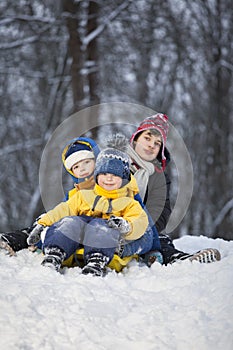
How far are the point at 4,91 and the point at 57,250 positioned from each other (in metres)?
7.14

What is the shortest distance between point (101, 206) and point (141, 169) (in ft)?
2.10

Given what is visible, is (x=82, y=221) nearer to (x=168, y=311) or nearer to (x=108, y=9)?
(x=168, y=311)

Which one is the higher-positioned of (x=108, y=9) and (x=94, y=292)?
(x=108, y=9)

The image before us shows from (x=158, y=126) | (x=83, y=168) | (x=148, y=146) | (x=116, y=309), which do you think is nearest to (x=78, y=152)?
(x=83, y=168)

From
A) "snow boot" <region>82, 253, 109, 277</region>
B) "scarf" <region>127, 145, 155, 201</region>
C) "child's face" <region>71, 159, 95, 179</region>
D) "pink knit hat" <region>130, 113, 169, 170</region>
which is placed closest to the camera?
"snow boot" <region>82, 253, 109, 277</region>

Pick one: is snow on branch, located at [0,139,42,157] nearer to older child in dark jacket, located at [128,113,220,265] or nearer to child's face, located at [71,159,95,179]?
older child in dark jacket, located at [128,113,220,265]

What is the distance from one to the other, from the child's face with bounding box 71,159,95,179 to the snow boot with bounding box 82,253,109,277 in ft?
2.19

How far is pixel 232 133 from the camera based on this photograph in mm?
8828

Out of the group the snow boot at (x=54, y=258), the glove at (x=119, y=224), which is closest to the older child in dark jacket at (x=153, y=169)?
the glove at (x=119, y=224)

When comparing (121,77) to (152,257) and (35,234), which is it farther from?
(35,234)

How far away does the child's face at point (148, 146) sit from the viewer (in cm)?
320

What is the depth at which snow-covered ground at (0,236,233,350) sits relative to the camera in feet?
4.98

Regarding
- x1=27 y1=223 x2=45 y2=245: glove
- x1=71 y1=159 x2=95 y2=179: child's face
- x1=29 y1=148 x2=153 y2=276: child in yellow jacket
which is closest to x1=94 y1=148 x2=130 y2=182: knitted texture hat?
x1=29 y1=148 x2=153 y2=276: child in yellow jacket

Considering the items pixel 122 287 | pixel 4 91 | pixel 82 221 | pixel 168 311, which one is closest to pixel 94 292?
pixel 122 287
